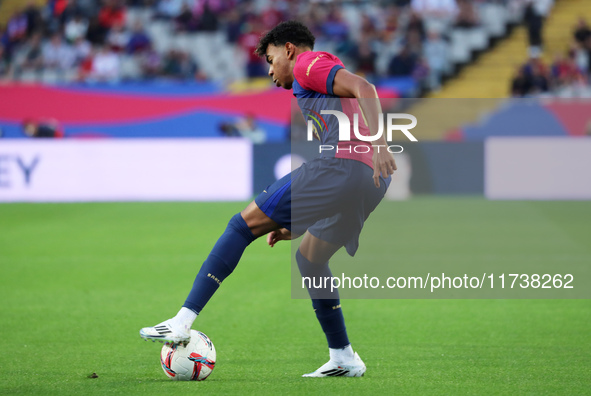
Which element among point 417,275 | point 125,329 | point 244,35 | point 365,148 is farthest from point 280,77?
point 244,35

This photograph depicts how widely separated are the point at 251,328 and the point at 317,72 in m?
2.64

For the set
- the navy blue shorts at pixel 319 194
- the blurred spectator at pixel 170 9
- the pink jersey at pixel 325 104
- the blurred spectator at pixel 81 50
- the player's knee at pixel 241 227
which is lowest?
the player's knee at pixel 241 227

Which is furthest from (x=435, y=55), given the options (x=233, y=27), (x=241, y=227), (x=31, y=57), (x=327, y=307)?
(x=241, y=227)

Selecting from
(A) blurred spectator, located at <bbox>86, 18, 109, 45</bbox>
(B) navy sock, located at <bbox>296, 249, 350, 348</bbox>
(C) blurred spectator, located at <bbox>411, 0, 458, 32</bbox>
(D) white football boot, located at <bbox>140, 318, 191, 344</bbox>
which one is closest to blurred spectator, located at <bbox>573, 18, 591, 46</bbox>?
(C) blurred spectator, located at <bbox>411, 0, 458, 32</bbox>

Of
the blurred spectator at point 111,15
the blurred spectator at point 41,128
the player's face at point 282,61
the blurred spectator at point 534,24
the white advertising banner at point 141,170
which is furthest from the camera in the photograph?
the blurred spectator at point 111,15

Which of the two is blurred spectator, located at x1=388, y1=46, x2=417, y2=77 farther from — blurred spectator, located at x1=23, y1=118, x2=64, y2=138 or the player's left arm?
the player's left arm

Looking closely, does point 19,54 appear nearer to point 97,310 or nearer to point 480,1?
→ point 480,1

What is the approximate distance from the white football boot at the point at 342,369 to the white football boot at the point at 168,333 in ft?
2.63

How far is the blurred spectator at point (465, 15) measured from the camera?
2086cm

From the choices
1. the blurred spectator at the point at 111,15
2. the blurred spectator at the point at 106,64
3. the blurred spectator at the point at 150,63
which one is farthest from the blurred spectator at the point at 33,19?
the blurred spectator at the point at 150,63

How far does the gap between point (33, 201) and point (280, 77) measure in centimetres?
1276

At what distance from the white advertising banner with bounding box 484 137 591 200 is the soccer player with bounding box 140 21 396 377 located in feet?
37.0

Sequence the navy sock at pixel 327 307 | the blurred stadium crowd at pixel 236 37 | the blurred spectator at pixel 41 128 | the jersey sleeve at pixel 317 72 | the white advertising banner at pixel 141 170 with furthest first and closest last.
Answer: the blurred stadium crowd at pixel 236 37, the blurred spectator at pixel 41 128, the white advertising banner at pixel 141 170, the navy sock at pixel 327 307, the jersey sleeve at pixel 317 72

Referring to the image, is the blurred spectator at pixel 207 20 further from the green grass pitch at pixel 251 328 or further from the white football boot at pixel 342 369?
the white football boot at pixel 342 369
